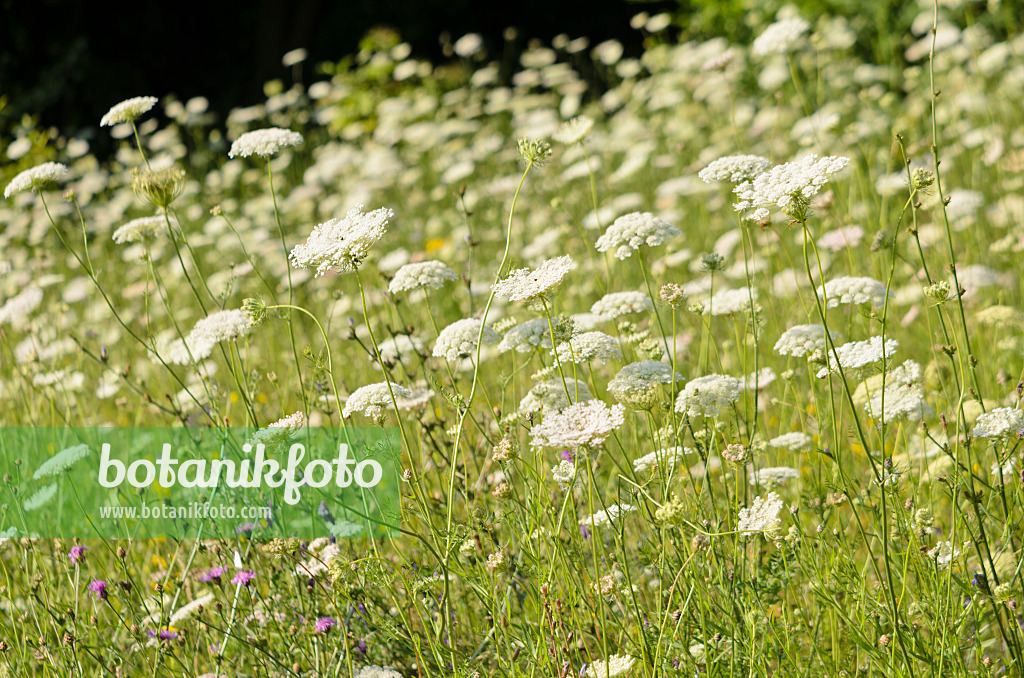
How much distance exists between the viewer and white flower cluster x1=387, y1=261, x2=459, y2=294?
6.43 ft

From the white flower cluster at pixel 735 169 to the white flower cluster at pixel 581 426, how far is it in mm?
613

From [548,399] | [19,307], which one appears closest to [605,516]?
[548,399]

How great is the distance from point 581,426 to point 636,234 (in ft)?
1.90

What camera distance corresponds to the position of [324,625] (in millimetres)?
1720

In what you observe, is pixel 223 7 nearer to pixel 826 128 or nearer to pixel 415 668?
pixel 826 128

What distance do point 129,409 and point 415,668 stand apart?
2386mm

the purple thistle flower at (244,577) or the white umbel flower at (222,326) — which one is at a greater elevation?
the white umbel flower at (222,326)

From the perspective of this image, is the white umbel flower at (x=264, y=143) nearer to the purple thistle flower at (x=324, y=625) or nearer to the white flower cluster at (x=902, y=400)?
the purple thistle flower at (x=324, y=625)

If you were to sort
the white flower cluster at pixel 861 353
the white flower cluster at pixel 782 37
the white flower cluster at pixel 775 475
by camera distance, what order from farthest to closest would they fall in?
the white flower cluster at pixel 782 37, the white flower cluster at pixel 775 475, the white flower cluster at pixel 861 353

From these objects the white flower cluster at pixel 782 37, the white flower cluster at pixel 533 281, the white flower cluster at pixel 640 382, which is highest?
the white flower cluster at pixel 533 281

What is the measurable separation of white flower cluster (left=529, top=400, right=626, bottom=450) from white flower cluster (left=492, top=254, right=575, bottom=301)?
0.67 ft

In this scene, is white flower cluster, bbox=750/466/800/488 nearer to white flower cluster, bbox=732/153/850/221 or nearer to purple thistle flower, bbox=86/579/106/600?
white flower cluster, bbox=732/153/850/221

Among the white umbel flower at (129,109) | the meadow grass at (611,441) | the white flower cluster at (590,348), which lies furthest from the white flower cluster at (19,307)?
the white flower cluster at (590,348)

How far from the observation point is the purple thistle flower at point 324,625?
1713 millimetres
